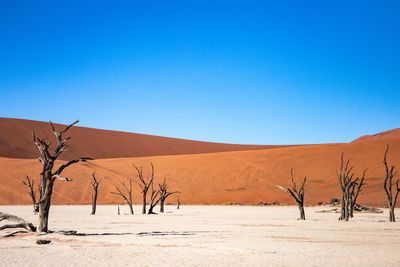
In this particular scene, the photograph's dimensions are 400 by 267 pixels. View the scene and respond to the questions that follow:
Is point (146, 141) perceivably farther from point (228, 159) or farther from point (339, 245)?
point (339, 245)

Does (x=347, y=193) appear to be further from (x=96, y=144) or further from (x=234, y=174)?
(x=96, y=144)

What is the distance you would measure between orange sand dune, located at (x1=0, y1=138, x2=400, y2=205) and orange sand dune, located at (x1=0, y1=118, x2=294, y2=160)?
2588 cm

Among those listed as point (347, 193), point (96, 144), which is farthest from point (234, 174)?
point (96, 144)

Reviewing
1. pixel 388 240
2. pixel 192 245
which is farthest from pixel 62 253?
pixel 388 240

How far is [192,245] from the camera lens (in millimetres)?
10586

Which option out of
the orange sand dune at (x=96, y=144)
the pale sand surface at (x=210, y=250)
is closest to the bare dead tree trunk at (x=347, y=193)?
the pale sand surface at (x=210, y=250)

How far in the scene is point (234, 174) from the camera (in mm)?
50156

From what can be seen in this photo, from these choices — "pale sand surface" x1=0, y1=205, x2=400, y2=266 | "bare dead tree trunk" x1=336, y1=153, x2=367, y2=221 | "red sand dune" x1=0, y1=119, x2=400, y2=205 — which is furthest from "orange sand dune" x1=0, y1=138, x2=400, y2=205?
"pale sand surface" x1=0, y1=205, x2=400, y2=266

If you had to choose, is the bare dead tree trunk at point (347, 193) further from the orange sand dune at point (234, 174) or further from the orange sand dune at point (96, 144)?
the orange sand dune at point (96, 144)

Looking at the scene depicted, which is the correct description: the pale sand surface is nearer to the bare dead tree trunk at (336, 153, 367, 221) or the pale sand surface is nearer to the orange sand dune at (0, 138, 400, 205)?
the bare dead tree trunk at (336, 153, 367, 221)

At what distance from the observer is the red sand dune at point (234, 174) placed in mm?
41906

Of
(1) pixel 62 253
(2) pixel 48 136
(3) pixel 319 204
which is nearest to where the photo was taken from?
(1) pixel 62 253

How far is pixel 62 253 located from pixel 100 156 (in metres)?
82.1

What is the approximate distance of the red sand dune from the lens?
137 ft
